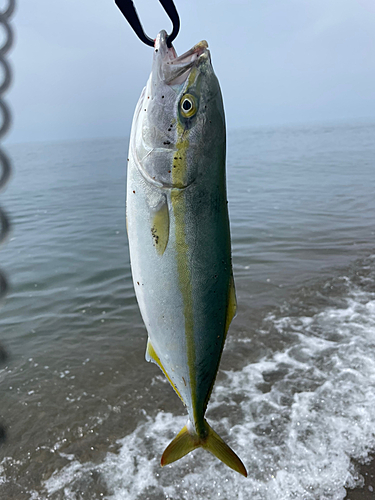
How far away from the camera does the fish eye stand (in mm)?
1533

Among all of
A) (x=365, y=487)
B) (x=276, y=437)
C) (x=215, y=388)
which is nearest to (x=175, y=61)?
(x=365, y=487)

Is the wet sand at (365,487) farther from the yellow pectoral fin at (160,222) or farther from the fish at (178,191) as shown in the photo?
the yellow pectoral fin at (160,222)

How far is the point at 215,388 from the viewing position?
509cm

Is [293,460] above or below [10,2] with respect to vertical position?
below

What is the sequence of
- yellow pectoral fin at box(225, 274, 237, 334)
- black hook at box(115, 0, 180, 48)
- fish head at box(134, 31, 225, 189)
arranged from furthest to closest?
1. yellow pectoral fin at box(225, 274, 237, 334)
2. fish head at box(134, 31, 225, 189)
3. black hook at box(115, 0, 180, 48)

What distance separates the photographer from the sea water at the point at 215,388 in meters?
3.82

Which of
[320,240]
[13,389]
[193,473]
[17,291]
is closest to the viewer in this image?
[193,473]

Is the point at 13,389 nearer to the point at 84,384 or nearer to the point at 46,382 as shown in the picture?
the point at 46,382

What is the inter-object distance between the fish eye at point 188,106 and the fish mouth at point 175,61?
7 centimetres

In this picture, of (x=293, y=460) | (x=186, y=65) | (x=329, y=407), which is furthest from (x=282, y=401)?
(x=186, y=65)

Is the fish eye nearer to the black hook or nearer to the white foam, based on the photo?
the black hook

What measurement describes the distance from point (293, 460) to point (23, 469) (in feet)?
9.26

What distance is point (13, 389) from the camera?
5.42 metres

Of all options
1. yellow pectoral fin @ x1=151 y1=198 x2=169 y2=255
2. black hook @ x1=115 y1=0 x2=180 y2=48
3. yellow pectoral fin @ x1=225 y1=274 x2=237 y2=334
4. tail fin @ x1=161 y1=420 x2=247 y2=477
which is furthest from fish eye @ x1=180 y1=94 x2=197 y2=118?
tail fin @ x1=161 y1=420 x2=247 y2=477
